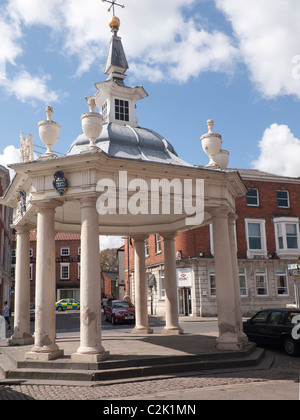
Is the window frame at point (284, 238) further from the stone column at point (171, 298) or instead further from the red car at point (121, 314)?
the stone column at point (171, 298)

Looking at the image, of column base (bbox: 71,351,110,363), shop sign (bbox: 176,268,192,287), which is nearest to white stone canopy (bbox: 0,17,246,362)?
column base (bbox: 71,351,110,363)

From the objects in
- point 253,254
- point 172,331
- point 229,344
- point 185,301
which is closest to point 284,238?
point 253,254

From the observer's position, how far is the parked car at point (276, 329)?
12466mm

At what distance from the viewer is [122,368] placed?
29.2ft

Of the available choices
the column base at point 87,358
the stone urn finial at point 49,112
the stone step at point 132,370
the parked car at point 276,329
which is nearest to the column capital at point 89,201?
the stone urn finial at point 49,112

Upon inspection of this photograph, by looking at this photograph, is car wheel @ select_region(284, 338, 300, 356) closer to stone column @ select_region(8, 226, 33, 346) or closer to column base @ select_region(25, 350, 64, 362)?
column base @ select_region(25, 350, 64, 362)

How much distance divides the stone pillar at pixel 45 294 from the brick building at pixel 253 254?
76.4 ft

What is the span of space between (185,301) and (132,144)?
24.1 m

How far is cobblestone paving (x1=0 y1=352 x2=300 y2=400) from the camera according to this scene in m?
7.50

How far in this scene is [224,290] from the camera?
11227 mm

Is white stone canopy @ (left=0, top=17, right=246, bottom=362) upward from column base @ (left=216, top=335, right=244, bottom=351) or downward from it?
upward

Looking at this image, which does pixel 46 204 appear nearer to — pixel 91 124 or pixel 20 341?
pixel 91 124

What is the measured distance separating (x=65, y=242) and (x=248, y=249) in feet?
116

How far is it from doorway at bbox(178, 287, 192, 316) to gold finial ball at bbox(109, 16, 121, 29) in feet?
76.1
